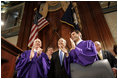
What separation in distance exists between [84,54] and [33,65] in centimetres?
91

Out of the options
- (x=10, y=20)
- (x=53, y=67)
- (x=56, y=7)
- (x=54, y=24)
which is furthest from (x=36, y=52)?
(x=10, y=20)

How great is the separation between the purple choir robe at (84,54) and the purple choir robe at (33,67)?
518 mm

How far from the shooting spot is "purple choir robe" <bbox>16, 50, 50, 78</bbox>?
5.28ft

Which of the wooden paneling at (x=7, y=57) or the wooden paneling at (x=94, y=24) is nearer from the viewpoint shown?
the wooden paneling at (x=7, y=57)

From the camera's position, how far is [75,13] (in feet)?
11.4

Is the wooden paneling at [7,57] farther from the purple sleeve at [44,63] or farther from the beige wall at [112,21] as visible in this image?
the beige wall at [112,21]

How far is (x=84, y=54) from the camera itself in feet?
5.08

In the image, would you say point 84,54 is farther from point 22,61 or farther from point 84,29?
point 84,29

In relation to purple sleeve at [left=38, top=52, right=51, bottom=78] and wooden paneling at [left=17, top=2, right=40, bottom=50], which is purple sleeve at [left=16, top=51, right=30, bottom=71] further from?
wooden paneling at [left=17, top=2, right=40, bottom=50]

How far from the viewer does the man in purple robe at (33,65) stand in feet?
5.29

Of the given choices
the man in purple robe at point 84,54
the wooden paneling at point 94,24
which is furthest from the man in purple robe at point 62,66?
the wooden paneling at point 94,24

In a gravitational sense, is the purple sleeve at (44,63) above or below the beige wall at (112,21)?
below

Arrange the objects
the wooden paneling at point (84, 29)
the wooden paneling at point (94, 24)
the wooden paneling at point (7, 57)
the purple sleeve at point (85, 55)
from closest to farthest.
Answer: the wooden paneling at point (7, 57), the purple sleeve at point (85, 55), the wooden paneling at point (94, 24), the wooden paneling at point (84, 29)

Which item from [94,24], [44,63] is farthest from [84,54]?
[94,24]
